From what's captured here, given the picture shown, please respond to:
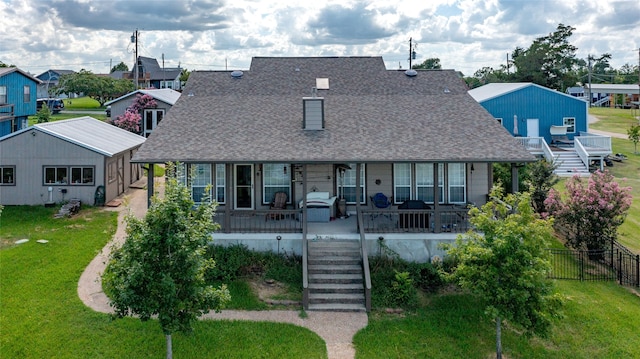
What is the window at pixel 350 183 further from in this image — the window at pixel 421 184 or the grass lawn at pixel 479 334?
the grass lawn at pixel 479 334

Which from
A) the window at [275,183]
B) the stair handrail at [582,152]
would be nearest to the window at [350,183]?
the window at [275,183]

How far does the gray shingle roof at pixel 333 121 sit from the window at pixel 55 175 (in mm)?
7196

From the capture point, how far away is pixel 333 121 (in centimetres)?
Answer: 1767

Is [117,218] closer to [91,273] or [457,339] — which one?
[91,273]

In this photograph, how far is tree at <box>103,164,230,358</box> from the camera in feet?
29.4

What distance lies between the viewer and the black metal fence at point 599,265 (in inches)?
607

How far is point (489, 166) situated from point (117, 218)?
1554 cm

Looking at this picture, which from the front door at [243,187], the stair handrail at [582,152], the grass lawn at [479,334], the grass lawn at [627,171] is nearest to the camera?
the grass lawn at [479,334]

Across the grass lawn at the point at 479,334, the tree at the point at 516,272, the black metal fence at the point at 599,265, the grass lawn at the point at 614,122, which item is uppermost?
the grass lawn at the point at 614,122

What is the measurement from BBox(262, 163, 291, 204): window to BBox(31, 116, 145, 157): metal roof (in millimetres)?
9255

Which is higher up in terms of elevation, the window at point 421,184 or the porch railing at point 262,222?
the window at point 421,184

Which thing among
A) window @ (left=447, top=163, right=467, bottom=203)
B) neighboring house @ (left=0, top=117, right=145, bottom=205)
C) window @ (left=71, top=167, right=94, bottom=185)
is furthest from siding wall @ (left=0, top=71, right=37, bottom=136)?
window @ (left=447, top=163, right=467, bottom=203)

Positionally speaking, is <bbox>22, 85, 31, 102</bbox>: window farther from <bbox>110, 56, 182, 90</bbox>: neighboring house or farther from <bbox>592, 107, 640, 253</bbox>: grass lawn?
<bbox>110, 56, 182, 90</bbox>: neighboring house

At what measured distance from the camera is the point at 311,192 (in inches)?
676
